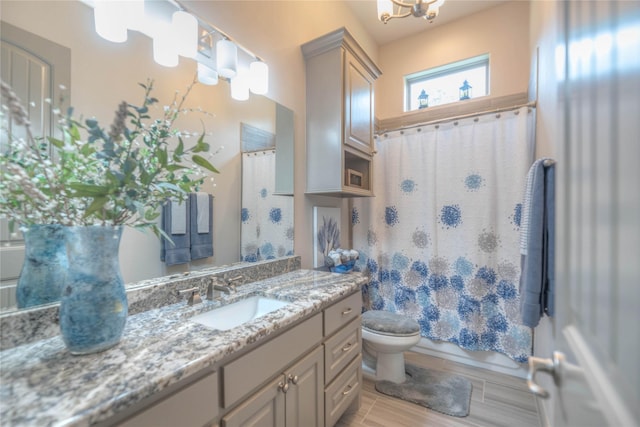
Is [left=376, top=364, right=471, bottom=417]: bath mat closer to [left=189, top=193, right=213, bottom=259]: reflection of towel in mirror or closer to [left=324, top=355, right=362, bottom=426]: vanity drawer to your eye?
[left=324, top=355, right=362, bottom=426]: vanity drawer

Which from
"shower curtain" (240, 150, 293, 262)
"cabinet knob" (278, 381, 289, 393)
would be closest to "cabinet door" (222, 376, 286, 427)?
"cabinet knob" (278, 381, 289, 393)

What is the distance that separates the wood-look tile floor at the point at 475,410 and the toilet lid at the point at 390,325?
0.42 m

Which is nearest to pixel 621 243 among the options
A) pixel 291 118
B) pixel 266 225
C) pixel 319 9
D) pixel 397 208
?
pixel 266 225

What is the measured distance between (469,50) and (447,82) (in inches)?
12.7

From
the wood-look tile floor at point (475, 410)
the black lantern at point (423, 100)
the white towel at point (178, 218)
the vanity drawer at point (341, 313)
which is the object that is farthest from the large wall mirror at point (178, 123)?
the black lantern at point (423, 100)

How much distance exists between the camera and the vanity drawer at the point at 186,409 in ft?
2.07

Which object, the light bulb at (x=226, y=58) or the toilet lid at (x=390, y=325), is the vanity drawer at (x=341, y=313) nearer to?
the toilet lid at (x=390, y=325)

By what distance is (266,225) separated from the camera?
1759mm

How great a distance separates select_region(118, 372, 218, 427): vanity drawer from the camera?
632mm

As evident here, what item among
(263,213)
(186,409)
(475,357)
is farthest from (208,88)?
(475,357)

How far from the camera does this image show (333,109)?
74.9 inches

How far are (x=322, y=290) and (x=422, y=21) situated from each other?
289 cm

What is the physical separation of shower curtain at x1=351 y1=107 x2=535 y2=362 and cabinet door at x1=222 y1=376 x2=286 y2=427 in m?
1.75

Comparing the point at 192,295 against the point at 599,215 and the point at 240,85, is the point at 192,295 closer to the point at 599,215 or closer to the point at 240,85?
the point at 240,85
